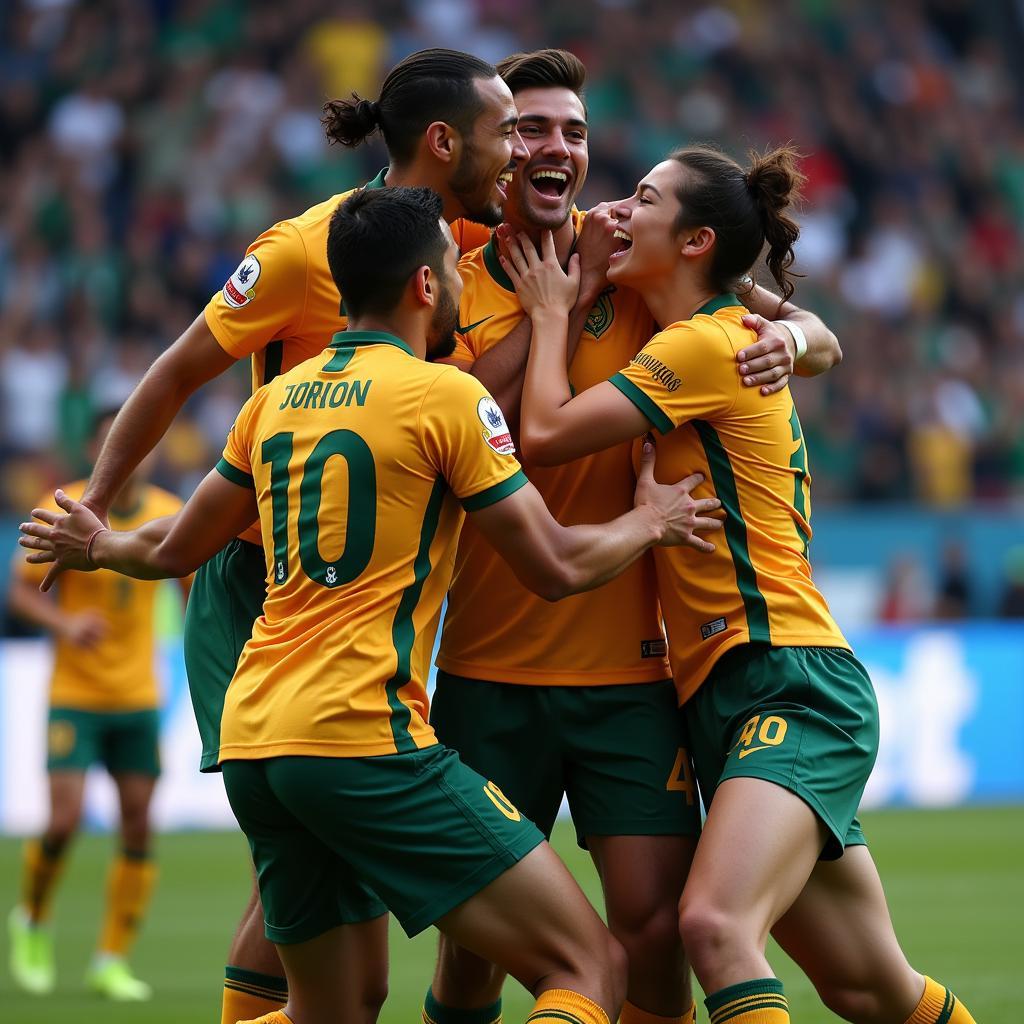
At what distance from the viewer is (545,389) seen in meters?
4.91

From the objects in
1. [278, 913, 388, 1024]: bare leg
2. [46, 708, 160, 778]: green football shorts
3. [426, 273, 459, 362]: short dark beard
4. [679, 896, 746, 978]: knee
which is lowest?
[46, 708, 160, 778]: green football shorts

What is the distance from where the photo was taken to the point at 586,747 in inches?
202

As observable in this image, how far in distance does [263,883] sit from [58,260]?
41.8 ft

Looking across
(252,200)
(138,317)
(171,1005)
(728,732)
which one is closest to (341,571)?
(728,732)

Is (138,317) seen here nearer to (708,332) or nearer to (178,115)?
(178,115)

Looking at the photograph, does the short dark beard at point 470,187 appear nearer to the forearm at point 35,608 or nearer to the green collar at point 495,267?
the green collar at point 495,267

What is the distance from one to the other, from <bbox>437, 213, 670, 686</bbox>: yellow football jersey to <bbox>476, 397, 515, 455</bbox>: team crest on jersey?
0.67 metres

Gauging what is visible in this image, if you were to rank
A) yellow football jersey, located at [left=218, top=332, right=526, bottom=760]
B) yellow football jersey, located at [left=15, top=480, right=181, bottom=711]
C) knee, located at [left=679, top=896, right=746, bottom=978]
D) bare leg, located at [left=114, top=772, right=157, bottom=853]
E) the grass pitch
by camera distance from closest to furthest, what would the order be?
yellow football jersey, located at [left=218, top=332, right=526, bottom=760]
knee, located at [left=679, top=896, right=746, bottom=978]
the grass pitch
bare leg, located at [left=114, top=772, right=157, bottom=853]
yellow football jersey, located at [left=15, top=480, right=181, bottom=711]

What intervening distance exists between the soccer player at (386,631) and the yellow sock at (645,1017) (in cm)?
67

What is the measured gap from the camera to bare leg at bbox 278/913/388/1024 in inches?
183

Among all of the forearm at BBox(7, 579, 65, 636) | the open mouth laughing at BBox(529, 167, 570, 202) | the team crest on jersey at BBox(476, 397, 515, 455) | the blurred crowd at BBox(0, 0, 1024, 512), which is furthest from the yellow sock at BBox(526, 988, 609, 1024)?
the blurred crowd at BBox(0, 0, 1024, 512)

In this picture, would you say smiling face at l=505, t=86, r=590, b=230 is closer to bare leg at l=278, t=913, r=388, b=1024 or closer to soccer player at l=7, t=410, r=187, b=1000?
bare leg at l=278, t=913, r=388, b=1024

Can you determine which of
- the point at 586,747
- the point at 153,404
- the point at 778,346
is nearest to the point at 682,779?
the point at 586,747

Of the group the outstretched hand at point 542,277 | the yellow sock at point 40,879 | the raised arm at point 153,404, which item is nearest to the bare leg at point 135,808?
the yellow sock at point 40,879
